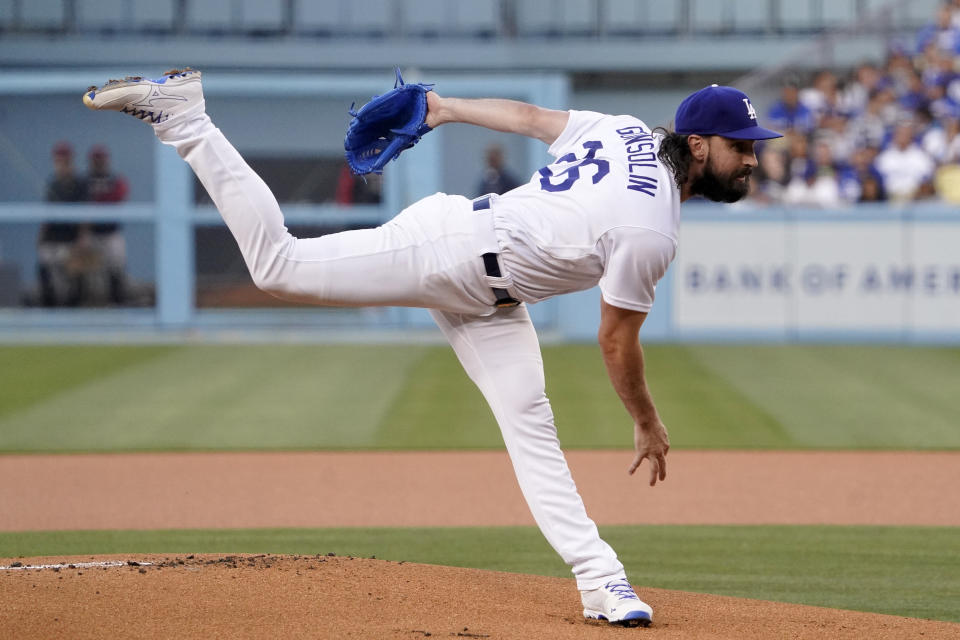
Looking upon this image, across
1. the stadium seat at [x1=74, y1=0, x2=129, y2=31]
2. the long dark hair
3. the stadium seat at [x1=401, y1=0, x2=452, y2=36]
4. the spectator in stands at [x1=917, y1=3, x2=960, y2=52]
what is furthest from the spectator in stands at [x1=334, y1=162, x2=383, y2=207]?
the long dark hair

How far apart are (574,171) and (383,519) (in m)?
3.12

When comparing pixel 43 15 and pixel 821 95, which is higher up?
pixel 43 15

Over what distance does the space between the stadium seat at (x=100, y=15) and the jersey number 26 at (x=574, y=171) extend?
798 inches

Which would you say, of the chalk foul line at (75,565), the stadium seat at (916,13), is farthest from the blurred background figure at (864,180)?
the chalk foul line at (75,565)

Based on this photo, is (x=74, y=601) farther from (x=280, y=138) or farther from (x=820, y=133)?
(x=820, y=133)

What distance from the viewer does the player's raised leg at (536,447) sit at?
4.38m

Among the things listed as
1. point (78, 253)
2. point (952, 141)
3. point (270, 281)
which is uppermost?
point (952, 141)

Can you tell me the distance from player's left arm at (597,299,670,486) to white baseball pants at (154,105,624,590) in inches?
11.5

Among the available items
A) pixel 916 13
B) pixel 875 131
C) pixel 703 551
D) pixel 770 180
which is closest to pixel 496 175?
pixel 770 180

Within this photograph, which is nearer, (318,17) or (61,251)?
(61,251)

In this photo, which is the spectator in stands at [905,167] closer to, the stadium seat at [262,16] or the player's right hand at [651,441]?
the stadium seat at [262,16]

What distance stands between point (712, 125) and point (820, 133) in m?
13.1

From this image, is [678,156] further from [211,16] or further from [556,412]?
[211,16]

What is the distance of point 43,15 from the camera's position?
74.3ft
